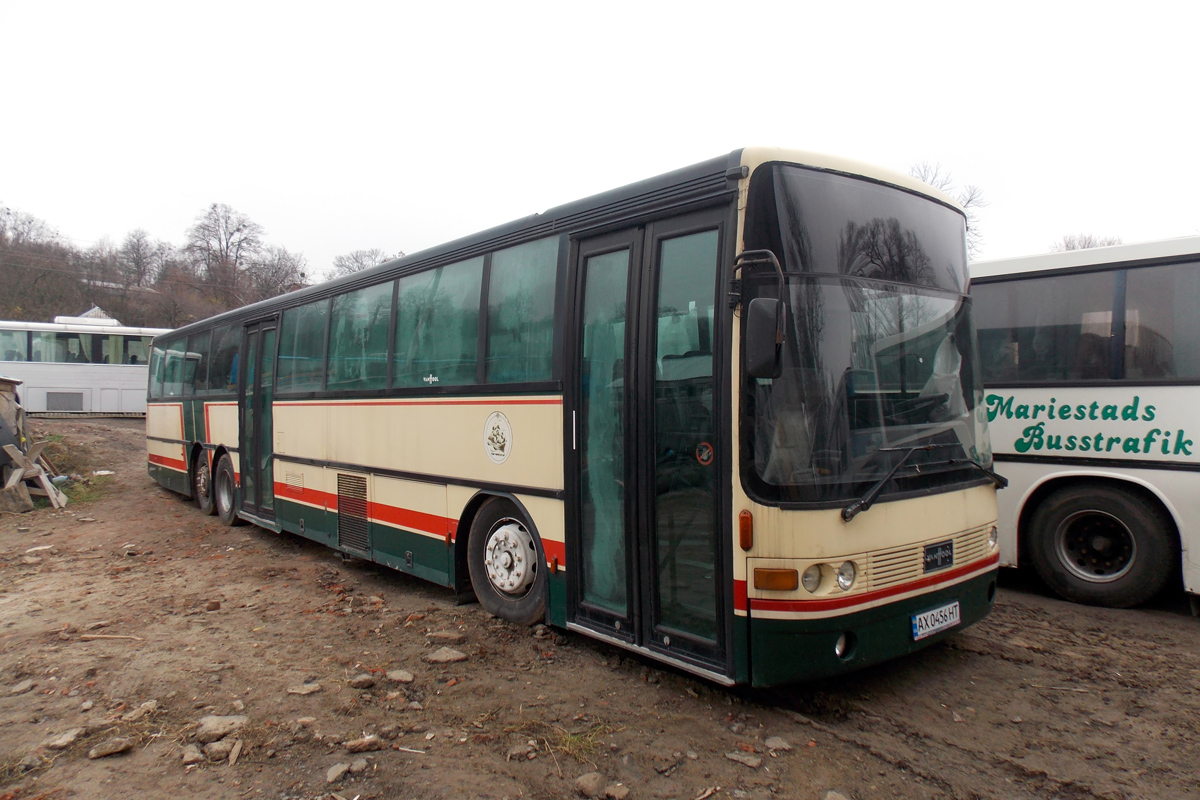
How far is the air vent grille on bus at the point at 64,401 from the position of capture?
2744 cm

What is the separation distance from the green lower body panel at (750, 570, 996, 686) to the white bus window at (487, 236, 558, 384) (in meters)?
2.30

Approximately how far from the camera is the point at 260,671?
16.1 feet

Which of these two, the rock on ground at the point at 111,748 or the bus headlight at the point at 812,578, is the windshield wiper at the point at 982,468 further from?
the rock on ground at the point at 111,748

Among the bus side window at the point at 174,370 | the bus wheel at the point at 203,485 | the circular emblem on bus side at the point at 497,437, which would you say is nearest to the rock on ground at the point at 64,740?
the circular emblem on bus side at the point at 497,437

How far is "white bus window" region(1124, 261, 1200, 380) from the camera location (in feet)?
18.9

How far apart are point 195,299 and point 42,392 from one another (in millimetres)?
19400

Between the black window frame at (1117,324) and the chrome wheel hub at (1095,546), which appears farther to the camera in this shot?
the chrome wheel hub at (1095,546)

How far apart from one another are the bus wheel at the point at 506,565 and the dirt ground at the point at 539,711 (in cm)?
17

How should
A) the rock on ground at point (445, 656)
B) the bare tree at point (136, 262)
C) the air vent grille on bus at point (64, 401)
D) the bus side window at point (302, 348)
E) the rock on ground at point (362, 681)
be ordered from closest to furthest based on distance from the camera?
1. the rock on ground at point (362, 681)
2. the rock on ground at point (445, 656)
3. the bus side window at point (302, 348)
4. the air vent grille on bus at point (64, 401)
5. the bare tree at point (136, 262)

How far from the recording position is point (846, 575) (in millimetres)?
3828

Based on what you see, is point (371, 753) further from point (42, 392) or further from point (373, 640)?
point (42, 392)

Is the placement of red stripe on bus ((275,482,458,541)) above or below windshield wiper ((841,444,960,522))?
below

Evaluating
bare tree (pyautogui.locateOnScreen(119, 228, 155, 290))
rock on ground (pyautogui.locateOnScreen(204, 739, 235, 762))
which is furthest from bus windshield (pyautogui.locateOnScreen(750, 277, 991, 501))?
bare tree (pyautogui.locateOnScreen(119, 228, 155, 290))

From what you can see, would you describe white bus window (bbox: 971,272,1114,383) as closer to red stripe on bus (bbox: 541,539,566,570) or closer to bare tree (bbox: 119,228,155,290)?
red stripe on bus (bbox: 541,539,566,570)
